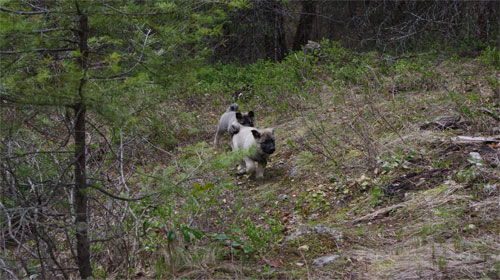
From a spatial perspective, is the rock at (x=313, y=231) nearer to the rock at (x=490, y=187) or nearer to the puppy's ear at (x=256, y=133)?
the rock at (x=490, y=187)

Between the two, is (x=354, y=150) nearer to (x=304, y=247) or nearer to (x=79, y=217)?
(x=304, y=247)

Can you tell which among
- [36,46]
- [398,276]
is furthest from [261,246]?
→ [36,46]

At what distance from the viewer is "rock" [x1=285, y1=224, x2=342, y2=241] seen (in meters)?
5.46

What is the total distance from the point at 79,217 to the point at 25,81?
52.9 inches

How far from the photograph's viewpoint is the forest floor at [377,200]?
15.1 feet

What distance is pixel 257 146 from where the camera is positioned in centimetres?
806

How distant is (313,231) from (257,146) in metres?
2.74

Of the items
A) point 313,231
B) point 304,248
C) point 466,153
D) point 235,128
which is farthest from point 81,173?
point 235,128

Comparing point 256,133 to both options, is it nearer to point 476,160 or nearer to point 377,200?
point 377,200

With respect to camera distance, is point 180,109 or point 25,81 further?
point 180,109

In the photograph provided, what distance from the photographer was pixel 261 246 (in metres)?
5.11

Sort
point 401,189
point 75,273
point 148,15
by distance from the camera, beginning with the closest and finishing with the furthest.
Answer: point 148,15 < point 75,273 < point 401,189

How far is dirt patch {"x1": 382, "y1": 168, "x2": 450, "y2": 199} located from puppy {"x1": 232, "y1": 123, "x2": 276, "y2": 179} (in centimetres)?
228

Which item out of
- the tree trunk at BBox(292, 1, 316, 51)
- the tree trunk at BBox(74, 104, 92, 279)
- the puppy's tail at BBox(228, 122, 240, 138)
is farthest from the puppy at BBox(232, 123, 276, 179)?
the tree trunk at BBox(292, 1, 316, 51)
